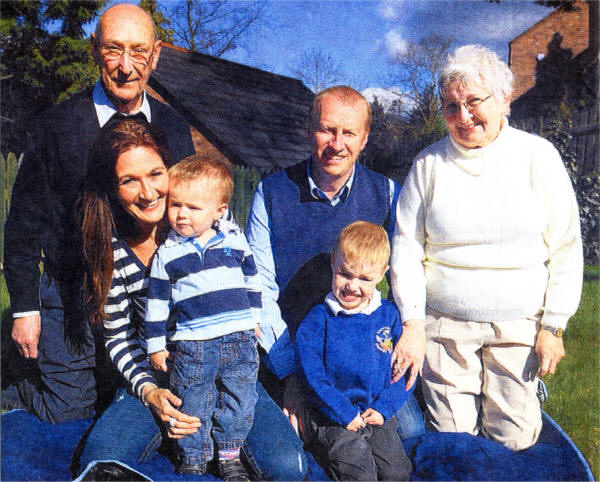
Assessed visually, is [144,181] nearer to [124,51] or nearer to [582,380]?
[124,51]

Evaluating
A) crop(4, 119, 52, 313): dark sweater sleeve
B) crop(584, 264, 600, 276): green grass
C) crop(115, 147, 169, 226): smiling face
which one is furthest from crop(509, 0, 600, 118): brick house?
crop(4, 119, 52, 313): dark sweater sleeve

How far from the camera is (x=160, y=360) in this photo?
2490 millimetres

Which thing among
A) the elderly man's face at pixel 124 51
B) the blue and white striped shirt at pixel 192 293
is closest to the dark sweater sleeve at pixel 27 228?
the elderly man's face at pixel 124 51

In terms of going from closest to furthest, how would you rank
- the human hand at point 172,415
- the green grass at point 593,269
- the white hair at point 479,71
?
1. the human hand at point 172,415
2. the white hair at point 479,71
3. the green grass at point 593,269

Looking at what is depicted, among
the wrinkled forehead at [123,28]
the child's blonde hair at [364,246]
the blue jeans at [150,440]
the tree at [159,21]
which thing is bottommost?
the blue jeans at [150,440]

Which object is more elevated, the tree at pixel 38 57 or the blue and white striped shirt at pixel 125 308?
the tree at pixel 38 57

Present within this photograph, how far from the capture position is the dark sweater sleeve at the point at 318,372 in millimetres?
2395

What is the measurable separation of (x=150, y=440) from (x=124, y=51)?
A: 1.82 meters

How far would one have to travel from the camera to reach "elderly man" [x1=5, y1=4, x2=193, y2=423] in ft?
8.81

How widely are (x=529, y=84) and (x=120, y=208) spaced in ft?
7.11

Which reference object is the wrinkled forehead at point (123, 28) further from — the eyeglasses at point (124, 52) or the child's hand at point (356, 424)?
the child's hand at point (356, 424)

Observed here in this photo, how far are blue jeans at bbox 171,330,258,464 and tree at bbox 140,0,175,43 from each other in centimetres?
162

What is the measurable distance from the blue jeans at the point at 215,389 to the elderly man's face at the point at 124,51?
1269mm

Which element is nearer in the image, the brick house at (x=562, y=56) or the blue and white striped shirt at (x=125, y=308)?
the blue and white striped shirt at (x=125, y=308)
